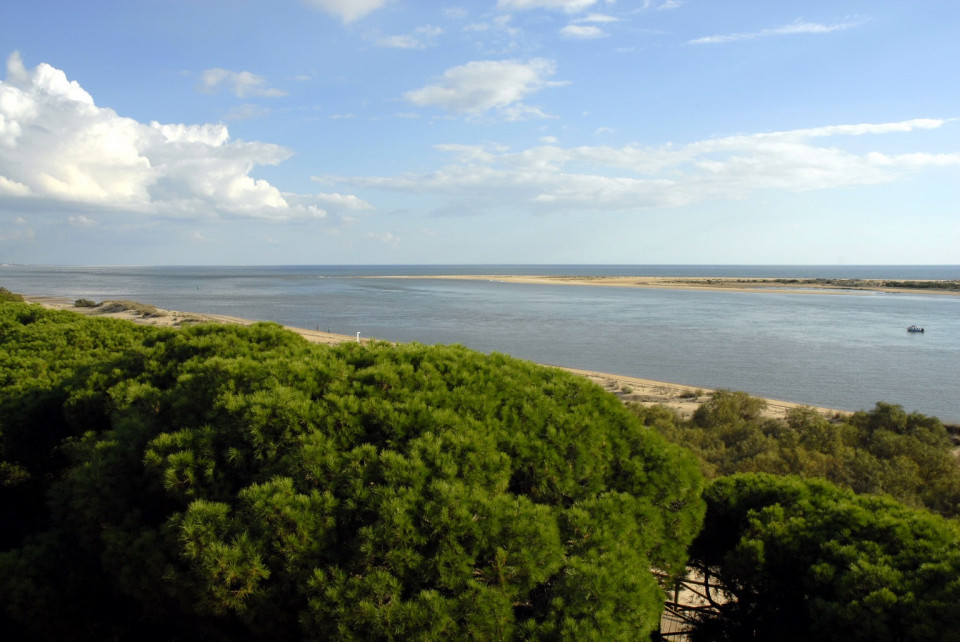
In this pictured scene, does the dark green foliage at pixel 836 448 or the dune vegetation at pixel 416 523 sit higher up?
the dune vegetation at pixel 416 523

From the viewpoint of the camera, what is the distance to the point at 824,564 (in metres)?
5.36

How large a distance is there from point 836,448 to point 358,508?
455 inches

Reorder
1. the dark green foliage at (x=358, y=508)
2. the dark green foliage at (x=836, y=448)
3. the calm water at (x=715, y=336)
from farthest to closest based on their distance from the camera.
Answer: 1. the calm water at (x=715, y=336)
2. the dark green foliage at (x=836, y=448)
3. the dark green foliage at (x=358, y=508)

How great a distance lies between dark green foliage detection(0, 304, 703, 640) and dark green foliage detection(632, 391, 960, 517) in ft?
21.2

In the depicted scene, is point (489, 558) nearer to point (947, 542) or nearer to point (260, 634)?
point (260, 634)

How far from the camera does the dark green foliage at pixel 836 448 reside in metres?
11.0

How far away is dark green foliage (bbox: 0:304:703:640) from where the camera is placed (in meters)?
4.78

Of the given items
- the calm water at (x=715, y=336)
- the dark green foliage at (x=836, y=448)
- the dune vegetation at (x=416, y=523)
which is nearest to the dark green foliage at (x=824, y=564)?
the dune vegetation at (x=416, y=523)

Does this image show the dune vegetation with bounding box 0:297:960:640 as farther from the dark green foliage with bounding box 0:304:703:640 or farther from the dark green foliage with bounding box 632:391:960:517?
the dark green foliage with bounding box 632:391:960:517

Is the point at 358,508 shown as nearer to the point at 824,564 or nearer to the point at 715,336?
the point at 824,564

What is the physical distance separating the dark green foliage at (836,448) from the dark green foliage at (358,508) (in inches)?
254

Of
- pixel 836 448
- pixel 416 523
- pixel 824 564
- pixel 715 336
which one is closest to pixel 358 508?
pixel 416 523

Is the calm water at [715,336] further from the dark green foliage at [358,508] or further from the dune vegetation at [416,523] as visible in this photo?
the dark green foliage at [358,508]

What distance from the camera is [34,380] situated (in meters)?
9.73
